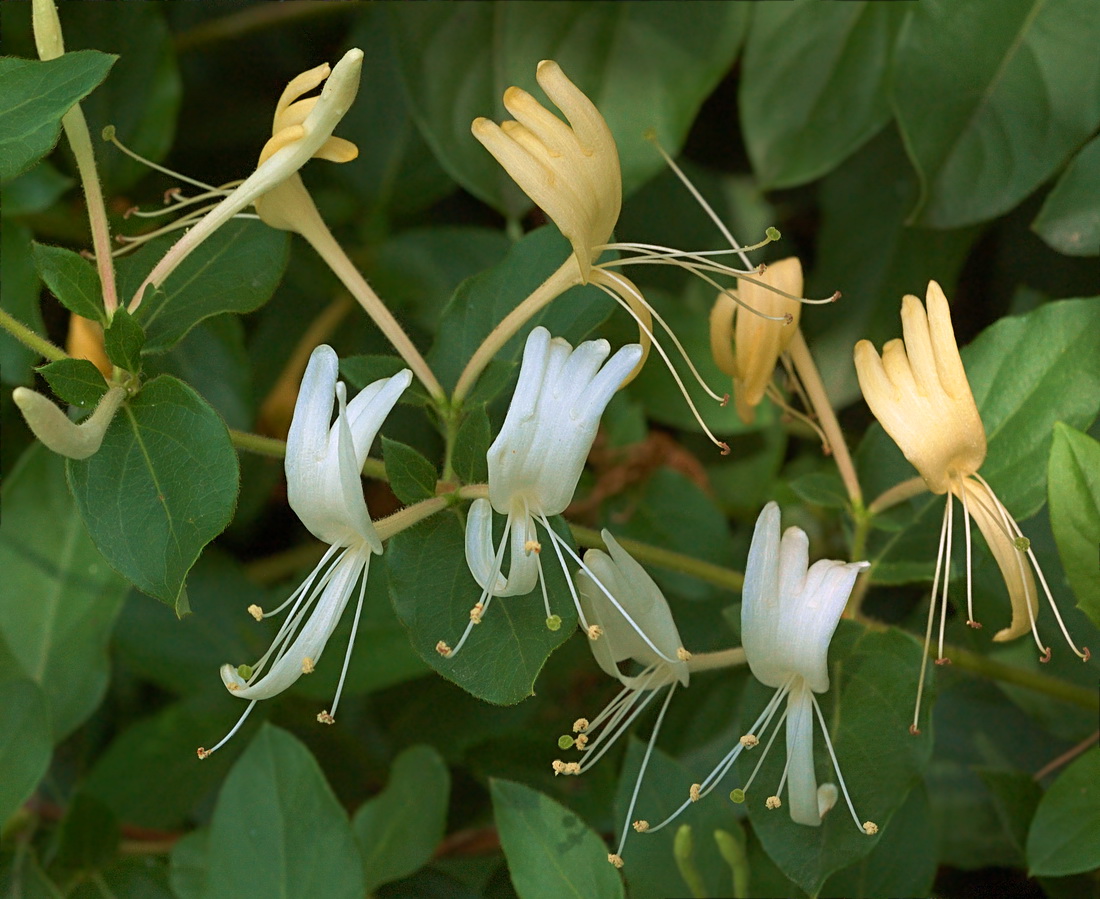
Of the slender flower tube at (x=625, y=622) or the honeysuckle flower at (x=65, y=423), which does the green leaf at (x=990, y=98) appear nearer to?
the slender flower tube at (x=625, y=622)

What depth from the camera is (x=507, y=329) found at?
77 centimetres

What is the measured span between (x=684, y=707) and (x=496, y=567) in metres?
0.45

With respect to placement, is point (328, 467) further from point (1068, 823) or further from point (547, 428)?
point (1068, 823)

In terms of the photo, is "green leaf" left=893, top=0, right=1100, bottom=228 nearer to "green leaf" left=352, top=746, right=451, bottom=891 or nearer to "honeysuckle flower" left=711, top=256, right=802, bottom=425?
"honeysuckle flower" left=711, top=256, right=802, bottom=425

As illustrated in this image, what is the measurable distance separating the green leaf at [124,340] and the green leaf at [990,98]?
0.63 m

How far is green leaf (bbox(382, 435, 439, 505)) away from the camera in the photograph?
0.71 meters

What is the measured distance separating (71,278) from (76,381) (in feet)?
0.23

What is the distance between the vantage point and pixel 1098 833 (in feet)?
2.47

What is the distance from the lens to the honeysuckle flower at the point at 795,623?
665 millimetres

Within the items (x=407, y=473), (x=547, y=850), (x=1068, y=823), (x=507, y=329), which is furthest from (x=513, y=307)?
(x=1068, y=823)

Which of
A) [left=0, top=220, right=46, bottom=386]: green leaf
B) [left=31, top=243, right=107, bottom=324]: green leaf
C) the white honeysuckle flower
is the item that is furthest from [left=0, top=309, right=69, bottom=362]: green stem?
the white honeysuckle flower

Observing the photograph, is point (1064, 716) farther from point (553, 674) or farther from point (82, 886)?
point (82, 886)

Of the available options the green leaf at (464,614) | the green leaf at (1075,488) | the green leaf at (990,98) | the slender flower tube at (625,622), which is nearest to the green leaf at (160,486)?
the green leaf at (464,614)

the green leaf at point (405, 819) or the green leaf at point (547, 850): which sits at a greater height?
the green leaf at point (547, 850)
